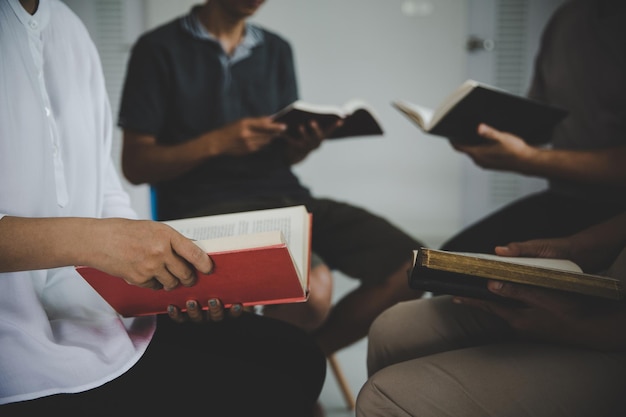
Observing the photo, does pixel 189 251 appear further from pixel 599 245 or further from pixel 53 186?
pixel 599 245

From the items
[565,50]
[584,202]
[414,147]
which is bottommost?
[414,147]

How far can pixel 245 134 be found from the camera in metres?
1.19

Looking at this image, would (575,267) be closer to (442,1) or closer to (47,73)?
(47,73)

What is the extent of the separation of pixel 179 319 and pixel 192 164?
621 millimetres

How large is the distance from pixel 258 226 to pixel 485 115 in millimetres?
603

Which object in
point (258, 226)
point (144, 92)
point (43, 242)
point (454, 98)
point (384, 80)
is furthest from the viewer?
point (384, 80)

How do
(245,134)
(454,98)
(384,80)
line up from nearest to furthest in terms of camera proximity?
(454,98) < (245,134) < (384,80)

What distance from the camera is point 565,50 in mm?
1344

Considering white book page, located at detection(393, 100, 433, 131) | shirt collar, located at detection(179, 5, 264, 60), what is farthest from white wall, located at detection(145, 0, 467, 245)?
white book page, located at detection(393, 100, 433, 131)

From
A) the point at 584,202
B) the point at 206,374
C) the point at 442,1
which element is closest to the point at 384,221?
the point at 584,202

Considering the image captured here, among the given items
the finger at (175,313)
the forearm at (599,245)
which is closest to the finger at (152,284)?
the finger at (175,313)

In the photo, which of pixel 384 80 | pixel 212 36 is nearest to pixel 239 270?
pixel 212 36

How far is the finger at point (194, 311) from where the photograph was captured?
2.18 feet

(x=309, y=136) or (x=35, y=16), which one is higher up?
(x=35, y=16)
